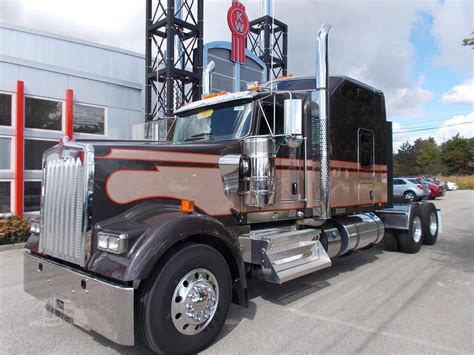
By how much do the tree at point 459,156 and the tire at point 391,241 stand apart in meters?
73.1

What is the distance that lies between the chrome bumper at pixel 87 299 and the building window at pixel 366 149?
4.91 m

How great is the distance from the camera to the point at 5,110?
11180 mm

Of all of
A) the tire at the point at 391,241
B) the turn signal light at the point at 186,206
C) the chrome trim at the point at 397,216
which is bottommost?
the tire at the point at 391,241

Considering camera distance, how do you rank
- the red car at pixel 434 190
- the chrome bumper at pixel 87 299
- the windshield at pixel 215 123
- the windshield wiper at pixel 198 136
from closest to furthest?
the chrome bumper at pixel 87 299, the windshield at pixel 215 123, the windshield wiper at pixel 198 136, the red car at pixel 434 190

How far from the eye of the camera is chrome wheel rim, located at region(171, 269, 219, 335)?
137 inches

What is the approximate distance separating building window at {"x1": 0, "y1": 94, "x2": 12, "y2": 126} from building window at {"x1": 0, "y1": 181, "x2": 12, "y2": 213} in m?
1.73

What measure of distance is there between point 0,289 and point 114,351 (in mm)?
3037

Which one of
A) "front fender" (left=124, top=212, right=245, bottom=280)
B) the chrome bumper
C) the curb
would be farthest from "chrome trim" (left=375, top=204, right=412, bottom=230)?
the curb

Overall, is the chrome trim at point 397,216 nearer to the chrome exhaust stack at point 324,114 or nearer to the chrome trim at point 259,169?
the chrome exhaust stack at point 324,114

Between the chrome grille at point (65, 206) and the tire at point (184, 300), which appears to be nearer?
the tire at point (184, 300)

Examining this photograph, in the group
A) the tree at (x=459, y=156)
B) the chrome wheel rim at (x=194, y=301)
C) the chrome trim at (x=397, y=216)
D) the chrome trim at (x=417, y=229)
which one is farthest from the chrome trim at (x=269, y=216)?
the tree at (x=459, y=156)

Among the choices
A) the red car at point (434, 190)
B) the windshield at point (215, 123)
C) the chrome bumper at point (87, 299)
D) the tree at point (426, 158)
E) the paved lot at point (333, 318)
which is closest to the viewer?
the chrome bumper at point (87, 299)

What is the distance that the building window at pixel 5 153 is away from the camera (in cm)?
1111

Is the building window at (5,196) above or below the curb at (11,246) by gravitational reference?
above
